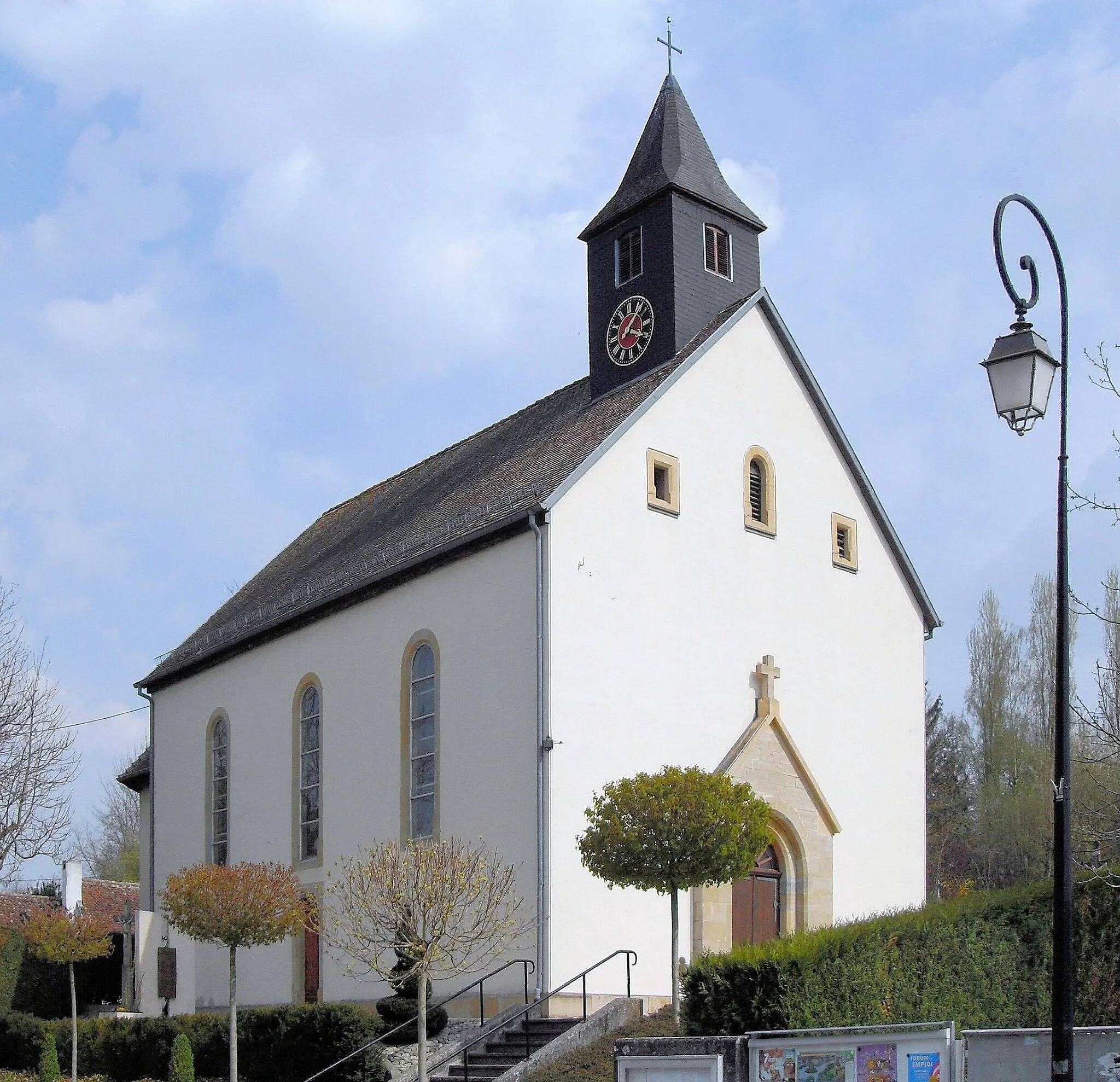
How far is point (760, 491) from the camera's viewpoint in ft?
87.5

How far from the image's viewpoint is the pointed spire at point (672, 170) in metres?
27.8

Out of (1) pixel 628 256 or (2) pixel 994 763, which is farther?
(2) pixel 994 763

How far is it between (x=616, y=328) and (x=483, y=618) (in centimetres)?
666

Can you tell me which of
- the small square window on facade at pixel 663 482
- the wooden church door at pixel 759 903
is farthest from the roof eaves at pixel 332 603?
the wooden church door at pixel 759 903

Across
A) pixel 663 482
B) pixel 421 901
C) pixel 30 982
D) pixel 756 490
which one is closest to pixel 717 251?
pixel 756 490

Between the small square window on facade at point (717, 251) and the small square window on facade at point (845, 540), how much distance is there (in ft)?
15.9

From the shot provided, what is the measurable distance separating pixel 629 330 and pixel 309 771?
10075mm

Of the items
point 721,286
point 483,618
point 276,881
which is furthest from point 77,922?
point 721,286

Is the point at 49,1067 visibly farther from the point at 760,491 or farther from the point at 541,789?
the point at 760,491

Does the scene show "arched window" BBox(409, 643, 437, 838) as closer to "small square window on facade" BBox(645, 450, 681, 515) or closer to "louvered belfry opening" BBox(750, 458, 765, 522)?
"small square window on facade" BBox(645, 450, 681, 515)

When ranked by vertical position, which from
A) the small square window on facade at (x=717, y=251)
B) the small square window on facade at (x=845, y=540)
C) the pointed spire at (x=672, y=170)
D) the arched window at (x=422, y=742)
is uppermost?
the pointed spire at (x=672, y=170)

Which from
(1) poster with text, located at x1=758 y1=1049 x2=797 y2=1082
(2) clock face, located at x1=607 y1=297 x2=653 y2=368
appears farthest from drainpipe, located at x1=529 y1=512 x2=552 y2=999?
(1) poster with text, located at x1=758 y1=1049 x2=797 y2=1082

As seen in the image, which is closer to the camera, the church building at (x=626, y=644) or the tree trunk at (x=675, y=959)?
the tree trunk at (x=675, y=959)

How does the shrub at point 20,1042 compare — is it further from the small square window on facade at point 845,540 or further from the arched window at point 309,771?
the small square window on facade at point 845,540
